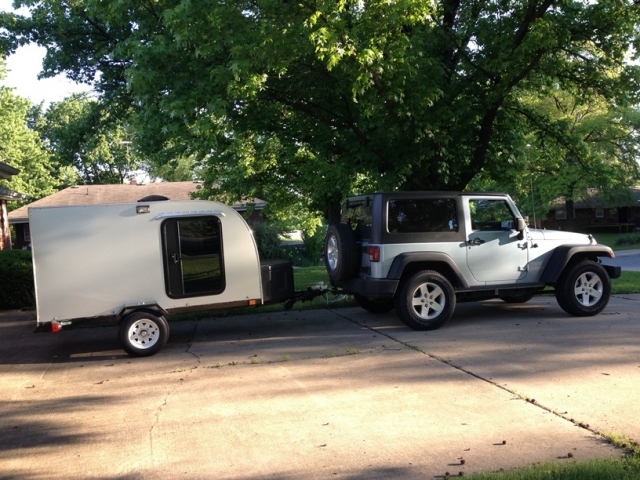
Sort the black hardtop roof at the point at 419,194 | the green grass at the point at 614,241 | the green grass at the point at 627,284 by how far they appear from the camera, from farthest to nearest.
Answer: the green grass at the point at 614,241
the green grass at the point at 627,284
the black hardtop roof at the point at 419,194

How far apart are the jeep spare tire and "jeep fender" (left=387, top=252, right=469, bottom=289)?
67 centimetres

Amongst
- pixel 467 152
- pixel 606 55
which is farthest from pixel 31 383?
pixel 606 55

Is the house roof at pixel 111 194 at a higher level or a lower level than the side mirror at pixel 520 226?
higher

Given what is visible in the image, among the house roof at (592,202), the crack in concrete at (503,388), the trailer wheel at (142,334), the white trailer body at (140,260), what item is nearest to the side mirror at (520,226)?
the crack in concrete at (503,388)

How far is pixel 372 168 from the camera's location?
38.6ft

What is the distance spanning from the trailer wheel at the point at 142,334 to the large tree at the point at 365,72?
2881mm

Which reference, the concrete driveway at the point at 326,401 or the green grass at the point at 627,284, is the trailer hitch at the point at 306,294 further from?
the green grass at the point at 627,284

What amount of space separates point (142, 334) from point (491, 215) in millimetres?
5559

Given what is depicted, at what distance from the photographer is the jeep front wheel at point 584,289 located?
32.5 ft

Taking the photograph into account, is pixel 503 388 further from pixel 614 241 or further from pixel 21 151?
pixel 21 151

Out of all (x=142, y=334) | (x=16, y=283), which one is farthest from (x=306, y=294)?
(x=16, y=283)

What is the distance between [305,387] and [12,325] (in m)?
7.81

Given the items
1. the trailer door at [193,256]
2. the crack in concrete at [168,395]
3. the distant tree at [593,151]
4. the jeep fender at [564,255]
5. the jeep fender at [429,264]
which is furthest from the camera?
the distant tree at [593,151]

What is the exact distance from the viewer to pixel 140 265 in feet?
27.9
